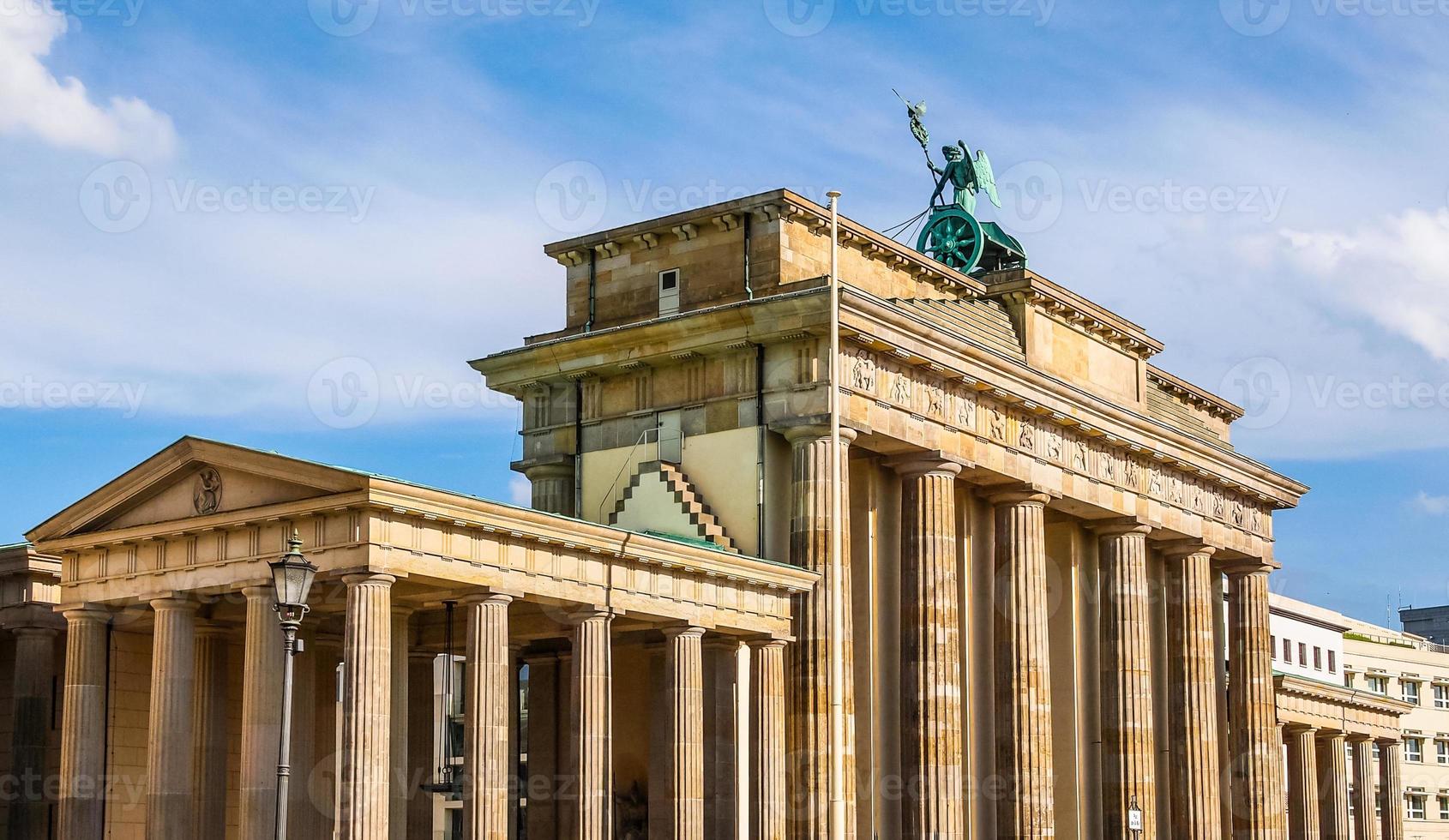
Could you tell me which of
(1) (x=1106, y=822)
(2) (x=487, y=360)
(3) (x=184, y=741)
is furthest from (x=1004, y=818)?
(3) (x=184, y=741)

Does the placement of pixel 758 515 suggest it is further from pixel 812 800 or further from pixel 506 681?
pixel 506 681

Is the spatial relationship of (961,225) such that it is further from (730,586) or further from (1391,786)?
(1391,786)

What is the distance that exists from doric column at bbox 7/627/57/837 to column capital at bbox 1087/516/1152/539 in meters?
32.9

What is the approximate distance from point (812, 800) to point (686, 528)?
303 inches

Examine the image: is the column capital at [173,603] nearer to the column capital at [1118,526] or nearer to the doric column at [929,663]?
the doric column at [929,663]

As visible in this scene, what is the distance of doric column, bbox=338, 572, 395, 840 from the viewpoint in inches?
1451

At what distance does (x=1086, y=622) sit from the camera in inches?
2539

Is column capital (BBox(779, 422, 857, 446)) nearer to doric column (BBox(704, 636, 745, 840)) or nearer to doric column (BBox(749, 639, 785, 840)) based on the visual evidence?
doric column (BBox(749, 639, 785, 840))

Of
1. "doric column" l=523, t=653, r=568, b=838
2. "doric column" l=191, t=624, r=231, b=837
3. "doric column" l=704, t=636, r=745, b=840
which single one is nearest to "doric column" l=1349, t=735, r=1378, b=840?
"doric column" l=523, t=653, r=568, b=838

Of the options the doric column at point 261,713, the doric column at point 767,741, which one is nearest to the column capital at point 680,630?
the doric column at point 767,741

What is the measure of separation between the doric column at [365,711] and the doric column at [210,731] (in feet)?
21.5

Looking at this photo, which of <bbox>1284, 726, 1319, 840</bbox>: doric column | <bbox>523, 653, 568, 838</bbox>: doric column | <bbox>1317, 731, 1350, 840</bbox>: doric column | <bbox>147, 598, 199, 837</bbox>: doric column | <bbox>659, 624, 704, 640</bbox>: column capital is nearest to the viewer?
<bbox>147, 598, 199, 837</bbox>: doric column

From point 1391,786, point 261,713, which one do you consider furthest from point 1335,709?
point 261,713

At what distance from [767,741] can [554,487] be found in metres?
11.7
